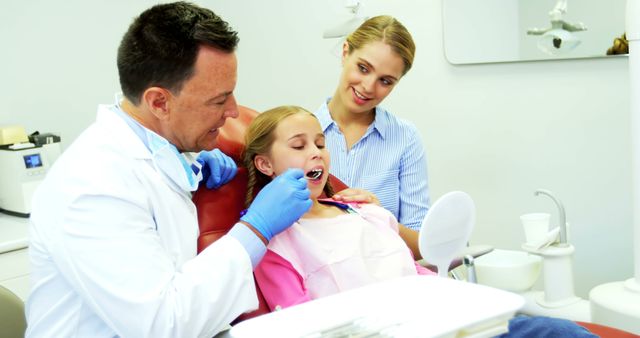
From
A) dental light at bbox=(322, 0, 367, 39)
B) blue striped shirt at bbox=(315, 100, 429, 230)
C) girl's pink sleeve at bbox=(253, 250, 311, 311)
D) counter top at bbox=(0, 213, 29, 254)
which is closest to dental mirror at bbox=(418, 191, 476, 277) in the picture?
girl's pink sleeve at bbox=(253, 250, 311, 311)

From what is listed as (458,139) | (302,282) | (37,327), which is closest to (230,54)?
(302,282)

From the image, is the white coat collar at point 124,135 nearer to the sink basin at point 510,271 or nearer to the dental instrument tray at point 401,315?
the dental instrument tray at point 401,315

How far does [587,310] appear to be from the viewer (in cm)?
184

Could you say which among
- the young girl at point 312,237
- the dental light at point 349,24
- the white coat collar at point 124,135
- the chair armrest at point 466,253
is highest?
the dental light at point 349,24

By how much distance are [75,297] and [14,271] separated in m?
1.30

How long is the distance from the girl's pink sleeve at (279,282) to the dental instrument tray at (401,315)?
42cm

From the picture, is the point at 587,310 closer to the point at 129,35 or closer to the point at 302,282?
the point at 302,282

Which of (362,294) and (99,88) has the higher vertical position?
(99,88)

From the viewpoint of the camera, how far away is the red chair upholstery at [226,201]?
4.93 ft

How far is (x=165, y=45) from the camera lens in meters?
1.32

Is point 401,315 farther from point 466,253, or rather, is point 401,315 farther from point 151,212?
point 466,253

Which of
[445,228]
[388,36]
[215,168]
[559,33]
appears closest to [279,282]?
[215,168]

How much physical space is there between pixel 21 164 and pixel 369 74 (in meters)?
1.49

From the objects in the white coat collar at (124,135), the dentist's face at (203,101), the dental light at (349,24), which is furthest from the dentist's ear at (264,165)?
the dental light at (349,24)
